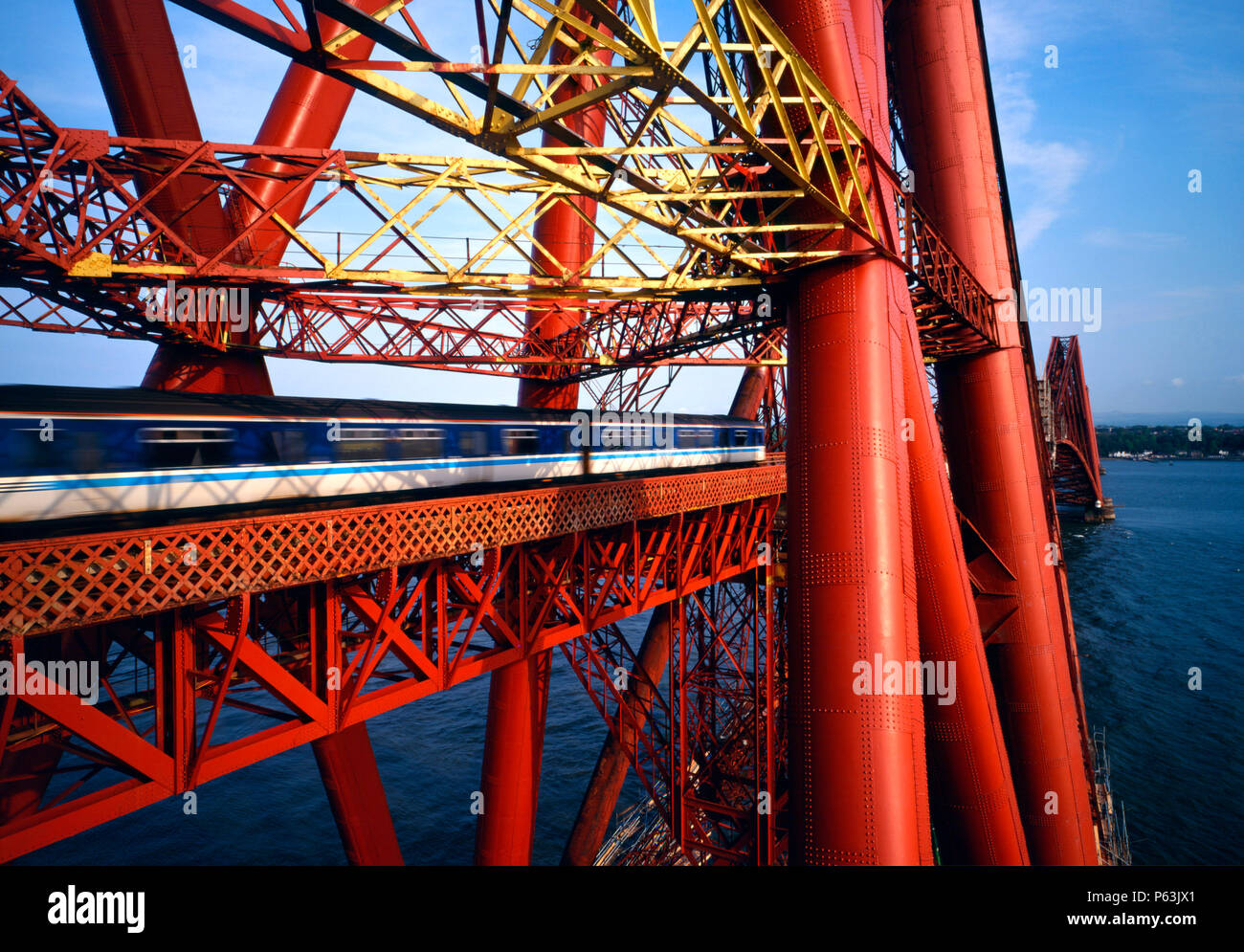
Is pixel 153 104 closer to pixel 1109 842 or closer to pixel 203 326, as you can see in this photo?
pixel 203 326

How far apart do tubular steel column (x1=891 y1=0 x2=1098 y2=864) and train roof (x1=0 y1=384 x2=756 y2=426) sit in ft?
31.5

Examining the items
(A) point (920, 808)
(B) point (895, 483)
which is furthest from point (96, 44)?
(A) point (920, 808)

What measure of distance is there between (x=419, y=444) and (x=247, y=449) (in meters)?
2.57

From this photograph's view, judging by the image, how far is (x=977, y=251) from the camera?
11688mm

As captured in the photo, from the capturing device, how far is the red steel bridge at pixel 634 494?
13.9ft

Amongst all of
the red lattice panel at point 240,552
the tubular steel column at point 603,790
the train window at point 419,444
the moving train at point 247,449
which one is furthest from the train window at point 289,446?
the tubular steel column at point 603,790

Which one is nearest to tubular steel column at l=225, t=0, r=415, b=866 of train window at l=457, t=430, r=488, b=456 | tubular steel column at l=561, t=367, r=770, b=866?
train window at l=457, t=430, r=488, b=456

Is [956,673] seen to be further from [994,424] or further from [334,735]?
[334,735]

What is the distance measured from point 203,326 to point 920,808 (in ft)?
44.5

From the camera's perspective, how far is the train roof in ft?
19.5

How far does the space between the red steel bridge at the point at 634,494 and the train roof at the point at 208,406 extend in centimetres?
164

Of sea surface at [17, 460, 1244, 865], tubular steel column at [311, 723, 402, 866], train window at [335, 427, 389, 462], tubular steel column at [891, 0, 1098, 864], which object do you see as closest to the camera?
train window at [335, 427, 389, 462]

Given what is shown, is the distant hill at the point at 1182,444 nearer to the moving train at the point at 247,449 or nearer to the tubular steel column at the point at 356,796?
the moving train at the point at 247,449

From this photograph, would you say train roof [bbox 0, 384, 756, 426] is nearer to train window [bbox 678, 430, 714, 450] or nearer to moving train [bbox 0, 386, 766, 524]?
moving train [bbox 0, 386, 766, 524]
